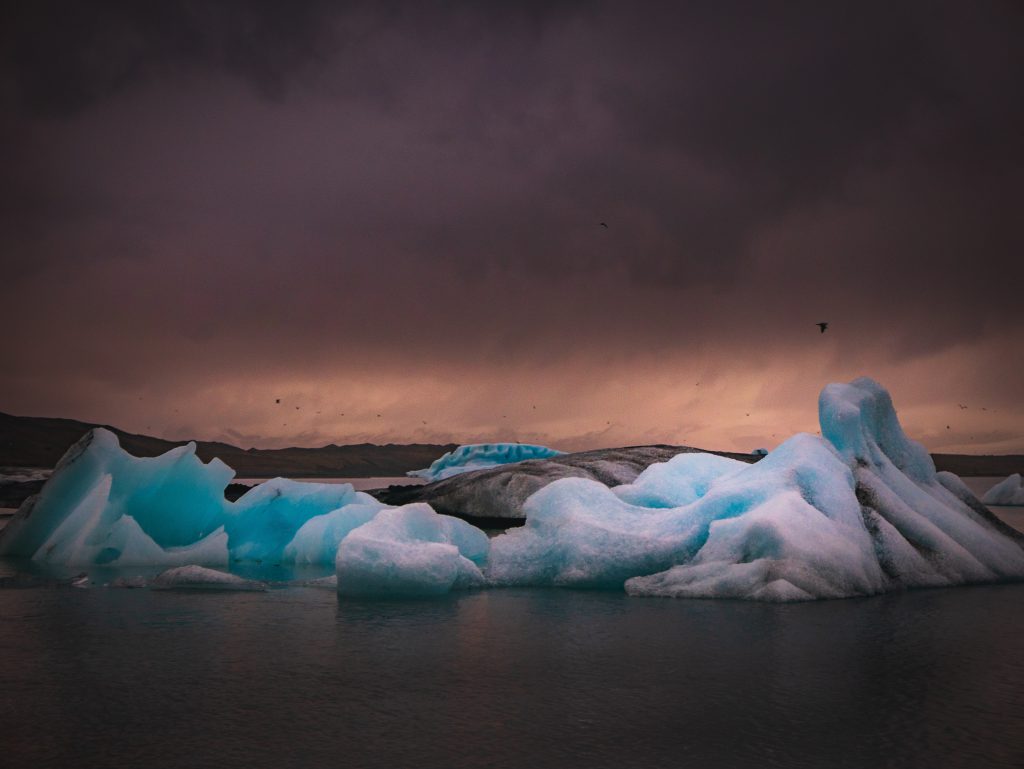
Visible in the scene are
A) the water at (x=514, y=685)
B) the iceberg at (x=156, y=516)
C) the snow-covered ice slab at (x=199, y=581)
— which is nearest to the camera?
the water at (x=514, y=685)

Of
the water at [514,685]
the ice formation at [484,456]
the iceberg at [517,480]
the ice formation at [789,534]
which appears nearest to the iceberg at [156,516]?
the ice formation at [789,534]

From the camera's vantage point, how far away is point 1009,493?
3944 cm

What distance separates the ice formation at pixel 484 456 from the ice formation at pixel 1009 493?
1924 cm

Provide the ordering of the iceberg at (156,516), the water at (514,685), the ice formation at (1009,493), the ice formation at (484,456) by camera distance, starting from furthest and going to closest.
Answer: the ice formation at (484,456) < the ice formation at (1009,493) < the iceberg at (156,516) < the water at (514,685)

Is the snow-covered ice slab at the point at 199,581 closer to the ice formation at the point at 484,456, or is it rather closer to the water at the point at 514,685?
the water at the point at 514,685

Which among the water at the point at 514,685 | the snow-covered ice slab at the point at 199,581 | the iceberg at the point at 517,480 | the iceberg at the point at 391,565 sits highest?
the iceberg at the point at 517,480

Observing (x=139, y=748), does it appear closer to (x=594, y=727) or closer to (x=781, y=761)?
(x=594, y=727)

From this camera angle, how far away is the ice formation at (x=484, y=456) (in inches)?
1629

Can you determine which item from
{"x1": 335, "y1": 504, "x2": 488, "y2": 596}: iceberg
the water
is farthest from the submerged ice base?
the water

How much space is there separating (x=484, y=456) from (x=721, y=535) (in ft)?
117

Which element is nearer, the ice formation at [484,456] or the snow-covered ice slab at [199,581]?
the snow-covered ice slab at [199,581]

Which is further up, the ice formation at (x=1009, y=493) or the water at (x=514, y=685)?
the ice formation at (x=1009, y=493)

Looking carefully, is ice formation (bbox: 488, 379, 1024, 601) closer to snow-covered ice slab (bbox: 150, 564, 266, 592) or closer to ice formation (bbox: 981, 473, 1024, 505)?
snow-covered ice slab (bbox: 150, 564, 266, 592)

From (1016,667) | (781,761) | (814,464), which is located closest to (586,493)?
(814,464)
